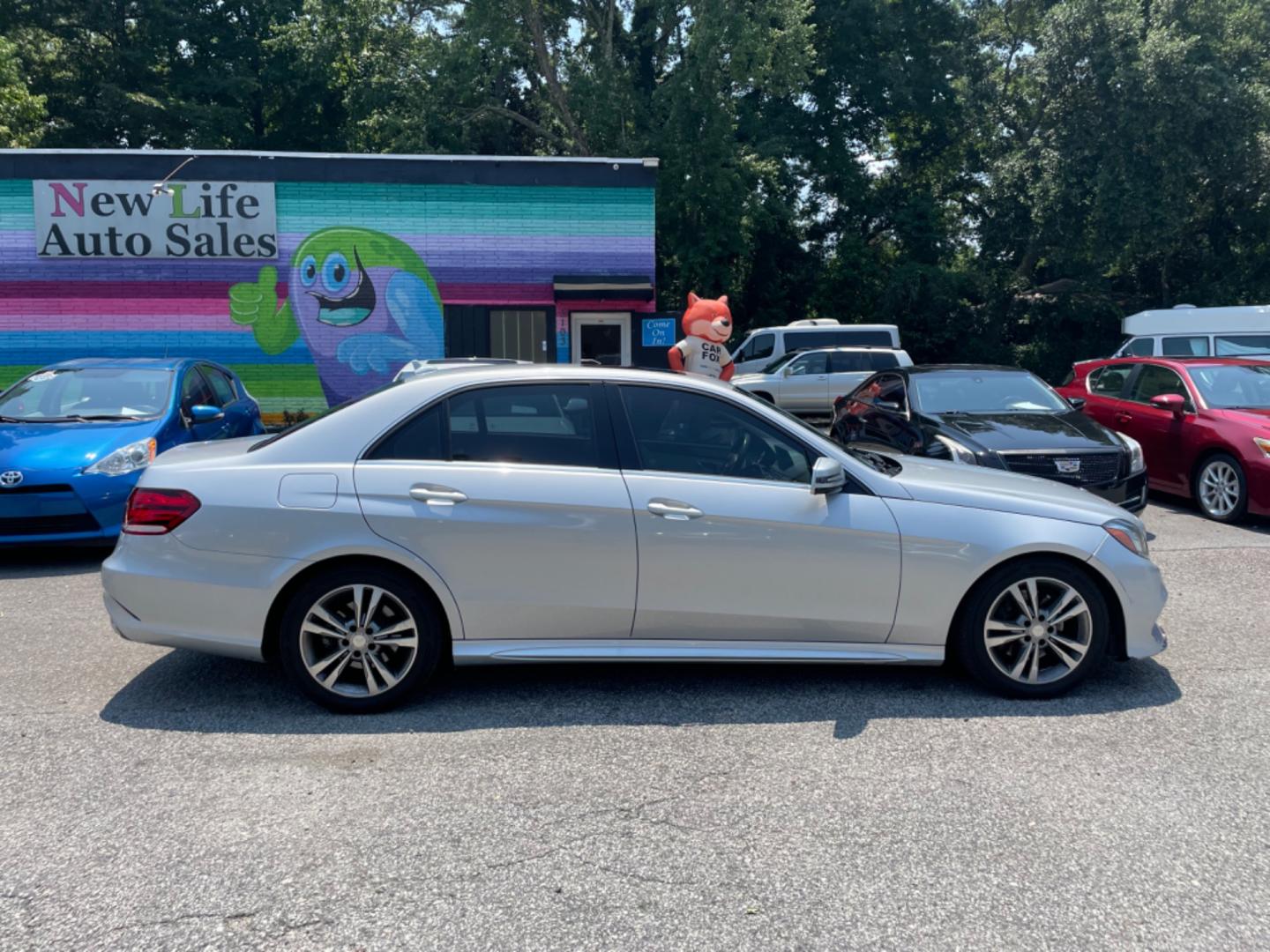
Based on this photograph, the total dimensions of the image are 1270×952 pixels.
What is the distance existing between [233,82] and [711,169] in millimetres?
14901

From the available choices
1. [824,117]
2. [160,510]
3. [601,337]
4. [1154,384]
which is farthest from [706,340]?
[824,117]

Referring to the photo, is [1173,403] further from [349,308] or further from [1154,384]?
[349,308]

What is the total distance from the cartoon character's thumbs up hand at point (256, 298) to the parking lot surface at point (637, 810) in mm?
12936

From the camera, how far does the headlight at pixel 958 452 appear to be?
308 inches

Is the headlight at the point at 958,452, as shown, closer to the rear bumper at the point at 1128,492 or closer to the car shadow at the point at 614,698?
the rear bumper at the point at 1128,492

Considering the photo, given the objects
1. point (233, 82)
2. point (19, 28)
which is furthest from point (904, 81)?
point (19, 28)

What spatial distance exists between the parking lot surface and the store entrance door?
13.1 metres

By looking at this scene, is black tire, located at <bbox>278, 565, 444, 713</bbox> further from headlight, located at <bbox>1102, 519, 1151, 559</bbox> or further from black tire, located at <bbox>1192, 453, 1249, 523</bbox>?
black tire, located at <bbox>1192, 453, 1249, 523</bbox>

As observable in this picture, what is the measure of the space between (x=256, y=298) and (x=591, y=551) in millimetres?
14612

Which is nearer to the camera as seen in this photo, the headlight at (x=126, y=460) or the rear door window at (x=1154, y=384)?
the headlight at (x=126, y=460)

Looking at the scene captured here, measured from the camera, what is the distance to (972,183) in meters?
29.6

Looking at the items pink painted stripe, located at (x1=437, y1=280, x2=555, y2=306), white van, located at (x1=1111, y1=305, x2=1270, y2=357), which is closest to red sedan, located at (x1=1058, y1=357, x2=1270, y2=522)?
white van, located at (x1=1111, y1=305, x2=1270, y2=357)

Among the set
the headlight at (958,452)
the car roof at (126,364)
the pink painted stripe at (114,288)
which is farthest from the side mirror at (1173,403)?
the pink painted stripe at (114,288)

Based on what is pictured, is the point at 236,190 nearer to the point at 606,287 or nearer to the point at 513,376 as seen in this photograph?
the point at 606,287
